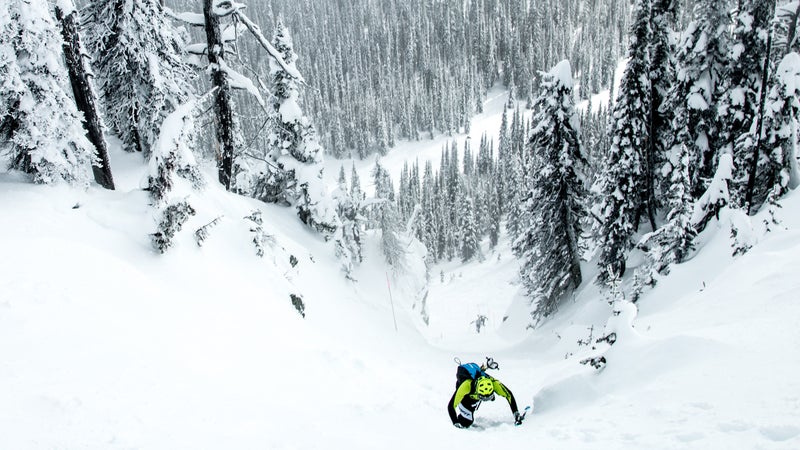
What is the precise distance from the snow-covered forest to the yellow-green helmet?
1.73ft

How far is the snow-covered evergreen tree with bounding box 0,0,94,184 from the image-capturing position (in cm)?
738

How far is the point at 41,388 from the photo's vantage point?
4574mm

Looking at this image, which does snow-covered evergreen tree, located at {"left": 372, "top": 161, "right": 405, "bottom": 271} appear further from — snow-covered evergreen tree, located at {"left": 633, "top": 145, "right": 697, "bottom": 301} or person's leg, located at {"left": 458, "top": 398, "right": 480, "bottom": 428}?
person's leg, located at {"left": 458, "top": 398, "right": 480, "bottom": 428}

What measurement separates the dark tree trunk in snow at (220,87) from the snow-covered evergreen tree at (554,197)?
550 inches

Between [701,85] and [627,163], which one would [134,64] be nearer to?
[627,163]

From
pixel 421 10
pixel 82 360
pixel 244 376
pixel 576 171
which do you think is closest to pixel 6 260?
pixel 82 360

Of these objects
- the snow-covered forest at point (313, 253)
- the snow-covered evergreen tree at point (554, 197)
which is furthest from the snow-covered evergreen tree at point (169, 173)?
the snow-covered evergreen tree at point (554, 197)

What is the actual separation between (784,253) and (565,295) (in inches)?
566

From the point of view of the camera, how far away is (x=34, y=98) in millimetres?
→ 7766

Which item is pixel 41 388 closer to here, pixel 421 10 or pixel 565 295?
pixel 565 295

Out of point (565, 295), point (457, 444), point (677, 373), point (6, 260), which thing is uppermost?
point (6, 260)

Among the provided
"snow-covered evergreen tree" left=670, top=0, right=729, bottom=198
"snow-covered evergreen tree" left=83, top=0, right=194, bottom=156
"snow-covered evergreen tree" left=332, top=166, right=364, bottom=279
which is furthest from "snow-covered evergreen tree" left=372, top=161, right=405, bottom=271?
"snow-covered evergreen tree" left=670, top=0, right=729, bottom=198

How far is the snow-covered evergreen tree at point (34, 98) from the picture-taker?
291 inches

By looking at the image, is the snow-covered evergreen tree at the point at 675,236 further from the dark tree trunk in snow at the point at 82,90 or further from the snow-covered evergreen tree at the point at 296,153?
the dark tree trunk in snow at the point at 82,90
